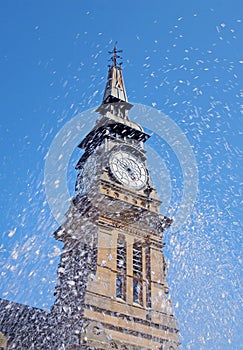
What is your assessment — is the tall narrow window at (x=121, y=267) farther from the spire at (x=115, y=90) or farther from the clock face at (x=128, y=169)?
the spire at (x=115, y=90)

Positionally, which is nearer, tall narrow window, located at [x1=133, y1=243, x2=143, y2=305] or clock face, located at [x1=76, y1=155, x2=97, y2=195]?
tall narrow window, located at [x1=133, y1=243, x2=143, y2=305]

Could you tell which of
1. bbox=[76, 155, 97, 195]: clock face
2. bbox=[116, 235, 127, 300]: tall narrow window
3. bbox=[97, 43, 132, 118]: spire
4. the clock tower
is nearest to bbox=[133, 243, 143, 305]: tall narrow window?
the clock tower

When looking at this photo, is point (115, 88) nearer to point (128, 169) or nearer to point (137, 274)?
point (128, 169)

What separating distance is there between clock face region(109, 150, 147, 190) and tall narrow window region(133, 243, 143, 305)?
13.8 ft

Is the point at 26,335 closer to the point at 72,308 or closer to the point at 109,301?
the point at 72,308

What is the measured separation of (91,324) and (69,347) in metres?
1.52

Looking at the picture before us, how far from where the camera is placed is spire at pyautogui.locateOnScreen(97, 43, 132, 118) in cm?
4159

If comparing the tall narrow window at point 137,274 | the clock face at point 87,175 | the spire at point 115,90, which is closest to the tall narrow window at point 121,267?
the tall narrow window at point 137,274

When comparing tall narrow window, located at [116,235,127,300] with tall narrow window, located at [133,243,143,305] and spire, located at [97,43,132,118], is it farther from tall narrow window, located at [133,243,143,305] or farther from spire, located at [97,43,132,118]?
spire, located at [97,43,132,118]

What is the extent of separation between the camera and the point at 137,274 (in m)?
30.9

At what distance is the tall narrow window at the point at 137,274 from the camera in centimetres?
3003

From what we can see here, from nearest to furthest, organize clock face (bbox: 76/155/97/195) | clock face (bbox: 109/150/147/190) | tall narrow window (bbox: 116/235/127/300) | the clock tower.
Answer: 1. the clock tower
2. tall narrow window (bbox: 116/235/127/300)
3. clock face (bbox: 109/150/147/190)
4. clock face (bbox: 76/155/97/195)

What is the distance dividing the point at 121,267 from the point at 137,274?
3.69 feet

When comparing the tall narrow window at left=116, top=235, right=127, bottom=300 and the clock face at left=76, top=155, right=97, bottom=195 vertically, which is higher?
the clock face at left=76, top=155, right=97, bottom=195
